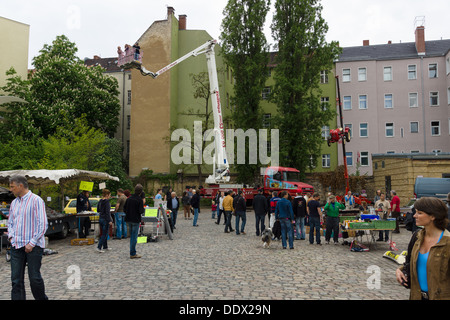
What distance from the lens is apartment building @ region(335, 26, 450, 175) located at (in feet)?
161

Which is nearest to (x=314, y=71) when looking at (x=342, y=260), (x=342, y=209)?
(x=342, y=209)

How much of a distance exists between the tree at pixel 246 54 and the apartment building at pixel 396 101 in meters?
15.0

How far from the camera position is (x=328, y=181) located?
44.9 m

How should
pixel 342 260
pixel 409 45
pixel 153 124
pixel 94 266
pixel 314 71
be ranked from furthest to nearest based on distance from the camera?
pixel 409 45 → pixel 153 124 → pixel 314 71 → pixel 342 260 → pixel 94 266

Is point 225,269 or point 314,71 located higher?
point 314,71

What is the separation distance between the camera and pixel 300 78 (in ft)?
125

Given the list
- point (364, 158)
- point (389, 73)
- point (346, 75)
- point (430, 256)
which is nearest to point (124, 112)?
point (346, 75)

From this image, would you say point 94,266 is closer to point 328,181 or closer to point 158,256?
point 158,256

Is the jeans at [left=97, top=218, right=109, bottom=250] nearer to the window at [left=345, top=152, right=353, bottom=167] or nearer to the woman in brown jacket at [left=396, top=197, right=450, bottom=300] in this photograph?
the woman in brown jacket at [left=396, top=197, right=450, bottom=300]

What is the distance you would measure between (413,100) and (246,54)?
22824mm

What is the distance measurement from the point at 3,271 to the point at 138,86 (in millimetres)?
40225

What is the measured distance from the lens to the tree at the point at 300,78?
37.9 metres

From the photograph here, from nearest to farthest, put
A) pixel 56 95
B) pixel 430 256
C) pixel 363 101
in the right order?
pixel 430 256 → pixel 56 95 → pixel 363 101

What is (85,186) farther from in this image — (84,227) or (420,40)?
(420,40)
